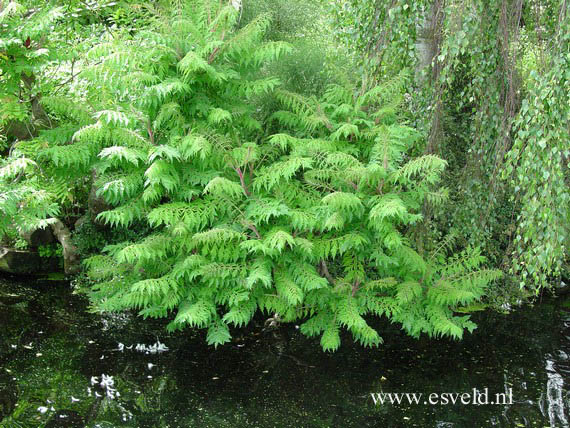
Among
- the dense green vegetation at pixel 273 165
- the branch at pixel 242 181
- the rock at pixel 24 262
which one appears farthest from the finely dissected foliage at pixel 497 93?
the rock at pixel 24 262

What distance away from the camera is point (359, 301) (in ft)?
18.6

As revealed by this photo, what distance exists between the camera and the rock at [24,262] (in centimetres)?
773

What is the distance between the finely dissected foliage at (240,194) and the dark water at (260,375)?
0.26 metres

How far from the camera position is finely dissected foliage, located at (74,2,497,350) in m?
5.25

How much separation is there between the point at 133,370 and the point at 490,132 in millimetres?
3392

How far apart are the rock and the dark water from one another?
52.6 inches

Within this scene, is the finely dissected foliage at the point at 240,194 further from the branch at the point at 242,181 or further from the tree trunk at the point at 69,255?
the tree trunk at the point at 69,255

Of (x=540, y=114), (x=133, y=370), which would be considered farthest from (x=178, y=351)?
(x=540, y=114)

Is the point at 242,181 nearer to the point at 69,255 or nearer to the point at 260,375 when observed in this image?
the point at 260,375

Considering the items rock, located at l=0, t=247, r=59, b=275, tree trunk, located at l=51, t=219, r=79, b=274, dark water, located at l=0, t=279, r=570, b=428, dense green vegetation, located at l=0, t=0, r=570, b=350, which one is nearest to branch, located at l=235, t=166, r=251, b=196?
dense green vegetation, located at l=0, t=0, r=570, b=350

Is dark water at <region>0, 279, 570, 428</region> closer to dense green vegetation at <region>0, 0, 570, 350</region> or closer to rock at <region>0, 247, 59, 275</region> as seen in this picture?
dense green vegetation at <region>0, 0, 570, 350</region>

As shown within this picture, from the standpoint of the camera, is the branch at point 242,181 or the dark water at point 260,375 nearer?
the dark water at point 260,375

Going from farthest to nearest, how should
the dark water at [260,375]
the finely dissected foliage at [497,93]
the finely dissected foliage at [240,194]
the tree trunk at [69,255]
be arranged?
1. the tree trunk at [69,255]
2. the finely dissected foliage at [240,194]
3. the dark water at [260,375]
4. the finely dissected foliage at [497,93]

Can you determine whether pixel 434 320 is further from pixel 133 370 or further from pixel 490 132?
pixel 133 370
